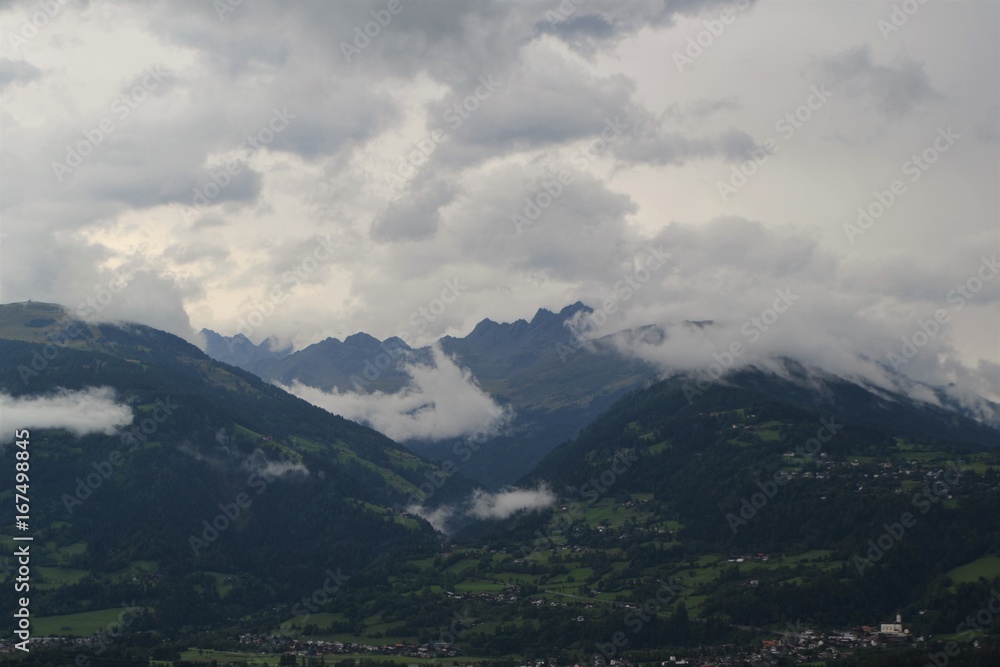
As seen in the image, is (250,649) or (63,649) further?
(250,649)

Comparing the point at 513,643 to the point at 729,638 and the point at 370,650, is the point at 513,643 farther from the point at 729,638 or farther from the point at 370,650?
the point at 729,638

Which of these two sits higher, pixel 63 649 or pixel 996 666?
pixel 63 649

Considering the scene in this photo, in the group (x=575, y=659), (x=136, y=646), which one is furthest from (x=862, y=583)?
(x=136, y=646)

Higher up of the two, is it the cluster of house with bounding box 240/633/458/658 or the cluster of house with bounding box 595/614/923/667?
the cluster of house with bounding box 240/633/458/658

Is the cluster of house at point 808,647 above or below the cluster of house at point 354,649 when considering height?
below

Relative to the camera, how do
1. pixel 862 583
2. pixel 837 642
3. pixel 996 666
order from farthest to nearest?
pixel 862 583, pixel 837 642, pixel 996 666

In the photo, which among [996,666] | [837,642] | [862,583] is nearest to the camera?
[996,666]

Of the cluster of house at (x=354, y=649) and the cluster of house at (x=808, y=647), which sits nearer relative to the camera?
the cluster of house at (x=808, y=647)

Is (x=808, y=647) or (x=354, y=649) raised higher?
(x=354, y=649)

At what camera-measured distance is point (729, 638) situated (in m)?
182

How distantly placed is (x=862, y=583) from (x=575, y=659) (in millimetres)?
54548

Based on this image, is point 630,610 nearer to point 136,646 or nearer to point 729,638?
point 729,638

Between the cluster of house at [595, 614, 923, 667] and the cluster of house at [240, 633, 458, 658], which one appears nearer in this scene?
the cluster of house at [595, 614, 923, 667]

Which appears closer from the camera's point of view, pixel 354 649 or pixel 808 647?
pixel 808 647
